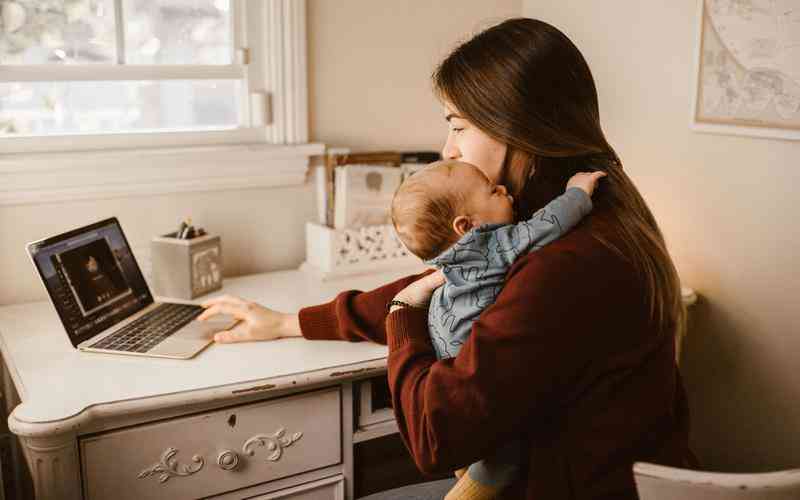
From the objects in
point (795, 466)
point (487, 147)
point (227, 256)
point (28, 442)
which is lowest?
point (795, 466)

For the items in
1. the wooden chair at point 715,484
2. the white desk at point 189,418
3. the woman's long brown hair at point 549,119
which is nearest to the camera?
the wooden chair at point 715,484

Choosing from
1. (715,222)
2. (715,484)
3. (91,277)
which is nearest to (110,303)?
(91,277)

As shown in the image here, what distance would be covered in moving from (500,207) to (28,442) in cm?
85

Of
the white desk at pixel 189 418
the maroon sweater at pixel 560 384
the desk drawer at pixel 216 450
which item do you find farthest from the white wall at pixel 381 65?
the maroon sweater at pixel 560 384

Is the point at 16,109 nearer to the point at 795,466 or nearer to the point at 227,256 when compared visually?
the point at 227,256

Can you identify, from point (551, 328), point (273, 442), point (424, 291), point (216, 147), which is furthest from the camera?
point (216, 147)

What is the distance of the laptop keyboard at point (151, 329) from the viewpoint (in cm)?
150

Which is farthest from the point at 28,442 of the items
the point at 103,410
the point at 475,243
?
the point at 475,243

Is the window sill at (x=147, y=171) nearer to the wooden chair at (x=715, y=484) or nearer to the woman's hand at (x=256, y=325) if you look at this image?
the woman's hand at (x=256, y=325)

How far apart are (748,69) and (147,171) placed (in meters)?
1.48

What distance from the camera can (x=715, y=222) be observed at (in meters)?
1.91

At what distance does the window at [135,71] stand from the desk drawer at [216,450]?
85 cm

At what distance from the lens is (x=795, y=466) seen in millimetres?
1783

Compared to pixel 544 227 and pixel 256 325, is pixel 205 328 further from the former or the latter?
pixel 544 227
